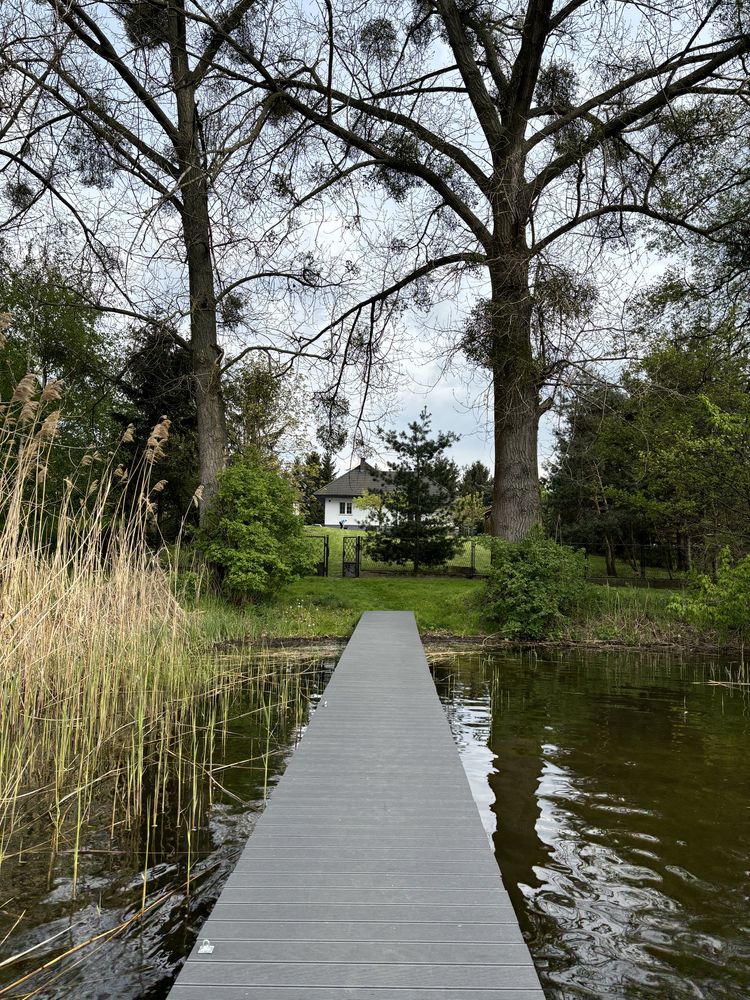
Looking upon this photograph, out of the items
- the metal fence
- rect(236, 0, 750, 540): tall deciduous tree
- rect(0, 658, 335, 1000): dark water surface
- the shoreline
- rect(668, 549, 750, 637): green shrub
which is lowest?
rect(0, 658, 335, 1000): dark water surface

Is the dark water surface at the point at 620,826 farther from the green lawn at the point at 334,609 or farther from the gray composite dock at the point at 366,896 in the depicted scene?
the green lawn at the point at 334,609

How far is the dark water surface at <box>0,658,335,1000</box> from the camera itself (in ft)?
9.03

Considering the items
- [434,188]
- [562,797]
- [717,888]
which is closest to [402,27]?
[434,188]

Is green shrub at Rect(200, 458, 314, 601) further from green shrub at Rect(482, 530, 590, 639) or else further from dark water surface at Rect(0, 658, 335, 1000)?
dark water surface at Rect(0, 658, 335, 1000)

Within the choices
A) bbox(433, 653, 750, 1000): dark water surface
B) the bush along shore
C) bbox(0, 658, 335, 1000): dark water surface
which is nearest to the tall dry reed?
bbox(0, 658, 335, 1000): dark water surface

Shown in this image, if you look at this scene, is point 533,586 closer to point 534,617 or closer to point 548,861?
point 534,617

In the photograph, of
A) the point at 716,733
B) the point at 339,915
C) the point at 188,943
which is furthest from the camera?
the point at 716,733

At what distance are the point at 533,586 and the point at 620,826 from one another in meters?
6.82

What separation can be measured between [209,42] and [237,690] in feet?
30.5

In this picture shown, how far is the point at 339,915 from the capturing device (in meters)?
2.64

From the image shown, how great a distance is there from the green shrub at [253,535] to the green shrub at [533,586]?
2.99m

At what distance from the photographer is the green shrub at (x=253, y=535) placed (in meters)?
11.5

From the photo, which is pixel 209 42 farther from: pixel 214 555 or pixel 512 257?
pixel 214 555

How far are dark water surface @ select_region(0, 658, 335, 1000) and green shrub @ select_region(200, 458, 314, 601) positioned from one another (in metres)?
6.50
